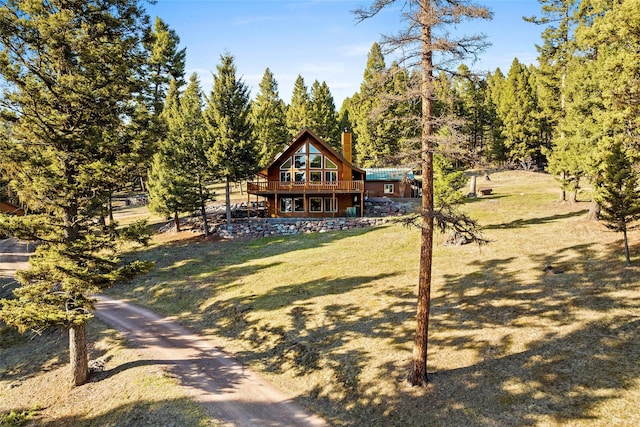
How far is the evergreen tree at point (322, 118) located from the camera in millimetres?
57406

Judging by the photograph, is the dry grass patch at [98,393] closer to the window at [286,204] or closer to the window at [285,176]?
the window at [286,204]

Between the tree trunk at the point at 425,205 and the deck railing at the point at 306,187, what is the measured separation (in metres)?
25.3

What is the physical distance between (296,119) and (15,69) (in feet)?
157

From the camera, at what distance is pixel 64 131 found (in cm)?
1287

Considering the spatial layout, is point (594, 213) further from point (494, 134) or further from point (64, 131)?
point (494, 134)

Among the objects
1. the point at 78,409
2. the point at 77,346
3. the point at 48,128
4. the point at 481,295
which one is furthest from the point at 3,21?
the point at 481,295

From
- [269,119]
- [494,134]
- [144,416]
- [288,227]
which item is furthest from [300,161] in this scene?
[494,134]

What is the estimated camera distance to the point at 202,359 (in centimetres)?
1529

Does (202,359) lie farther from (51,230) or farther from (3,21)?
(3,21)

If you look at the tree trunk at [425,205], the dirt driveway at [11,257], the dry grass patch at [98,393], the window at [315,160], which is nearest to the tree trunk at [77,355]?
the dry grass patch at [98,393]

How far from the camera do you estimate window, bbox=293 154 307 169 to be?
123 feet

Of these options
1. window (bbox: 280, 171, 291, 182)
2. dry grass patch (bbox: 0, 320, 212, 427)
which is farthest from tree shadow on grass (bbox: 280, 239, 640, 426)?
window (bbox: 280, 171, 291, 182)

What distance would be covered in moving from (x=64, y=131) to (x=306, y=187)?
2481 cm

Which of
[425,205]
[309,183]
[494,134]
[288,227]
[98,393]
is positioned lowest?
[98,393]
